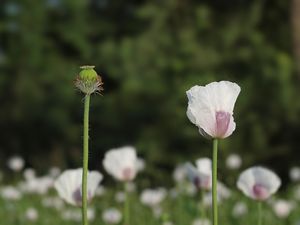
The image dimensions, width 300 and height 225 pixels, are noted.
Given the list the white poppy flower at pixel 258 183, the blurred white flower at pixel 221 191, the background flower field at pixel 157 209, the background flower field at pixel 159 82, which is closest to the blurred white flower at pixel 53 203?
the background flower field at pixel 157 209

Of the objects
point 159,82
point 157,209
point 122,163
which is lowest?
point 157,209

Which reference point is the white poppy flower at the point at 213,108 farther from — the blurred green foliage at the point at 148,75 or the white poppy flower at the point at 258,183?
the blurred green foliage at the point at 148,75

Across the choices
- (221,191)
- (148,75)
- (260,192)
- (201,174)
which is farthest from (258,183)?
(148,75)

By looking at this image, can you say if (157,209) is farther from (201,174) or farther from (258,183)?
(258,183)

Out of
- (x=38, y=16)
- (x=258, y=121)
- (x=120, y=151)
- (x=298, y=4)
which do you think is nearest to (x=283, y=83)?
(x=258, y=121)

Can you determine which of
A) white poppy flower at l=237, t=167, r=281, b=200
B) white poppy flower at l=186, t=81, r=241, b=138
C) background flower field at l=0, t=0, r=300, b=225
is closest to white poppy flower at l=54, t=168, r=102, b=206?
white poppy flower at l=237, t=167, r=281, b=200

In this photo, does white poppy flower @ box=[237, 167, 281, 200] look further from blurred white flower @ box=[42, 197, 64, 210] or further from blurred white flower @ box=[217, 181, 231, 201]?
blurred white flower @ box=[42, 197, 64, 210]
